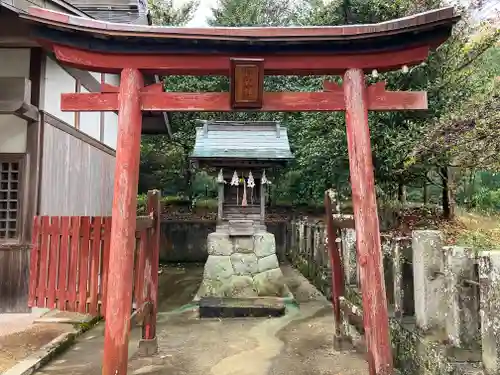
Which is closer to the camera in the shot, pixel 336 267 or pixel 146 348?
pixel 146 348

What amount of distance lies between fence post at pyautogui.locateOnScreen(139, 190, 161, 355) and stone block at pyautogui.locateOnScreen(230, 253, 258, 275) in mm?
4698

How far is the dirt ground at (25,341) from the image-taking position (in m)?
5.09

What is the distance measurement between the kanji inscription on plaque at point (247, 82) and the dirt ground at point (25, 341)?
13.6 ft

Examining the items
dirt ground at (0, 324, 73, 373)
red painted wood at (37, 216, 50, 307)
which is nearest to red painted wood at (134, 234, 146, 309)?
red painted wood at (37, 216, 50, 307)

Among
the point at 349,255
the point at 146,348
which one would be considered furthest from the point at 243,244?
the point at 146,348

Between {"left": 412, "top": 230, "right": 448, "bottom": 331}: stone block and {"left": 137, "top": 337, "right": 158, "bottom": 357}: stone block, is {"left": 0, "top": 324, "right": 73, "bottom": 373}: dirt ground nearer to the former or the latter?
{"left": 137, "top": 337, "right": 158, "bottom": 357}: stone block

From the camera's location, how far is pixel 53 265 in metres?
5.54

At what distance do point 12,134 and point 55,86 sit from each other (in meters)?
1.25

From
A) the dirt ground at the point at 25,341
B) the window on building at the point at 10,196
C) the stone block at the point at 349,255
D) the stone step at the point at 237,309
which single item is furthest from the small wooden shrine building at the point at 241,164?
the dirt ground at the point at 25,341

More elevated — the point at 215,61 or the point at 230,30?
the point at 230,30

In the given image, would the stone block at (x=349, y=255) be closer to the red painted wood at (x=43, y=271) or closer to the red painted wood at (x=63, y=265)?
the red painted wood at (x=63, y=265)

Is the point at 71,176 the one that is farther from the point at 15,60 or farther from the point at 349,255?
the point at 349,255

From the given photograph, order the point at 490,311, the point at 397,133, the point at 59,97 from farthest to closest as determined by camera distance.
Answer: the point at 397,133, the point at 59,97, the point at 490,311

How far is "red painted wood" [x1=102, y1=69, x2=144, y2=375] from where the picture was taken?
13.8ft
